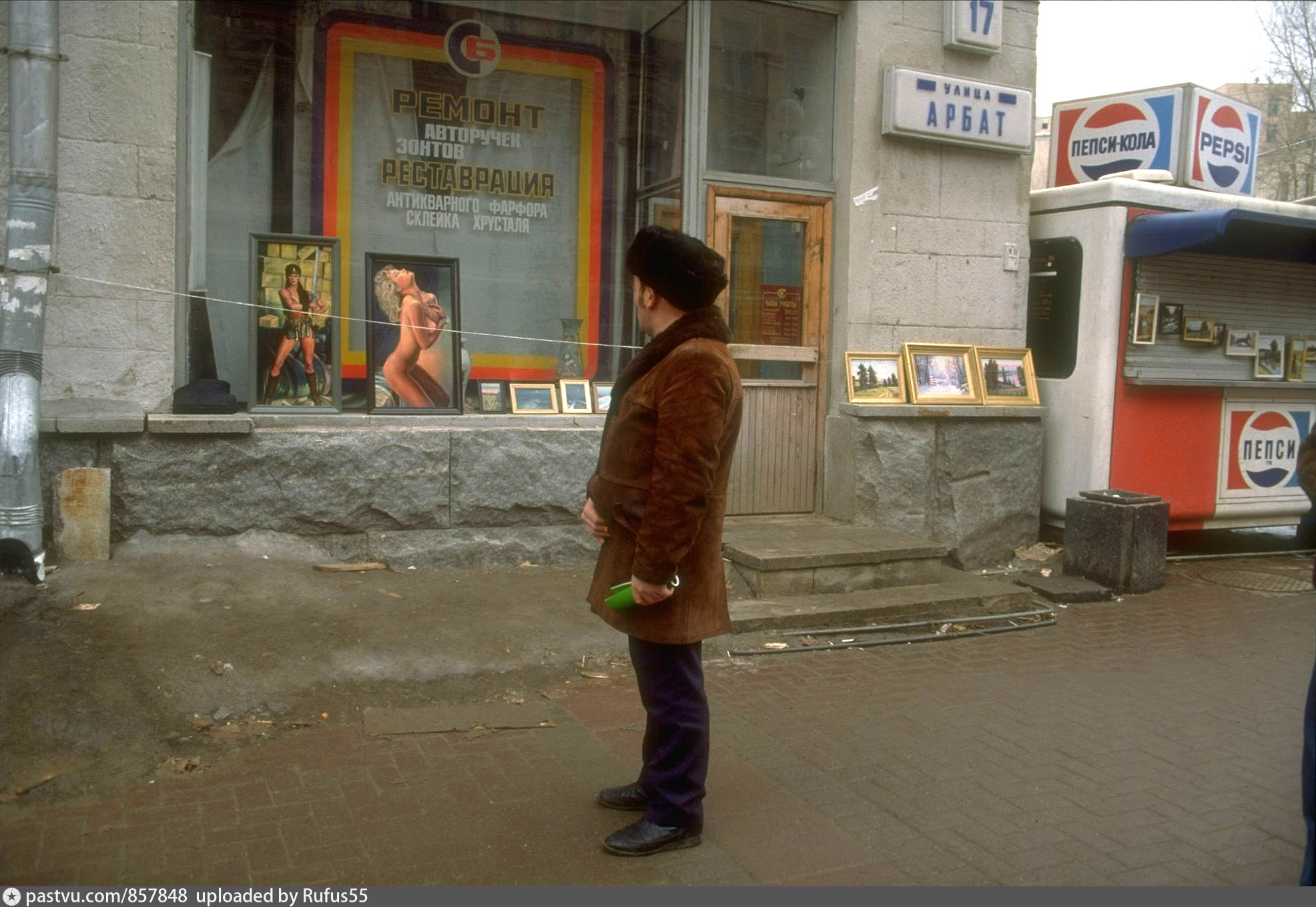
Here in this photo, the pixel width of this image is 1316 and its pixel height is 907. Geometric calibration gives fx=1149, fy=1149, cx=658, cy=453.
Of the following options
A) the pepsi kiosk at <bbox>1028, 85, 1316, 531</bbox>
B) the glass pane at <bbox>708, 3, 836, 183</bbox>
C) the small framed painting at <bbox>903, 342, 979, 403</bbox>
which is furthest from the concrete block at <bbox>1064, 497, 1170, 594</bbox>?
the glass pane at <bbox>708, 3, 836, 183</bbox>

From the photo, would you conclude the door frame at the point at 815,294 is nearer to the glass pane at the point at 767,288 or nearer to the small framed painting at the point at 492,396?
the glass pane at the point at 767,288

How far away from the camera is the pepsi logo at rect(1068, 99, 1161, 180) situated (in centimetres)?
881

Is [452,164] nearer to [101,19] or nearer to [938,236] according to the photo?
[101,19]

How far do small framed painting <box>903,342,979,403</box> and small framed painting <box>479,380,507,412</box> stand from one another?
2.72 m

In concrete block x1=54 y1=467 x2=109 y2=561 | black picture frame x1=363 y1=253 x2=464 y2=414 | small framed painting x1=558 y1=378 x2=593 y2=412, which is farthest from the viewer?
small framed painting x1=558 y1=378 x2=593 y2=412

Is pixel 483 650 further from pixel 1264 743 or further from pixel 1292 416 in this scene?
pixel 1292 416

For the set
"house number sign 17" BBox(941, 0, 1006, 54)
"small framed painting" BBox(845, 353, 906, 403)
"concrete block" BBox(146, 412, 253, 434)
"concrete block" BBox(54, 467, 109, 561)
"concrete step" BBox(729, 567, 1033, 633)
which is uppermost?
"house number sign 17" BBox(941, 0, 1006, 54)

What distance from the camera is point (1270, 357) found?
879 centimetres

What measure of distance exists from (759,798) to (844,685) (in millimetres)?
1452

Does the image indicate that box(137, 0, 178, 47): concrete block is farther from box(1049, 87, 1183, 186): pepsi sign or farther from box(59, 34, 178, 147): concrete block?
box(1049, 87, 1183, 186): pepsi sign

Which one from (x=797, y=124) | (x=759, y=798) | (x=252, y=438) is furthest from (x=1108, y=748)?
(x=797, y=124)

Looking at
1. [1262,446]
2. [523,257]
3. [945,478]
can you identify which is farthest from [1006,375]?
[523,257]

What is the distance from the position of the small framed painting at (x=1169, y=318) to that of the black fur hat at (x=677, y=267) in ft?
18.7

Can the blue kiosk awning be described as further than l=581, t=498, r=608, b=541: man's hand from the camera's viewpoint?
Yes
